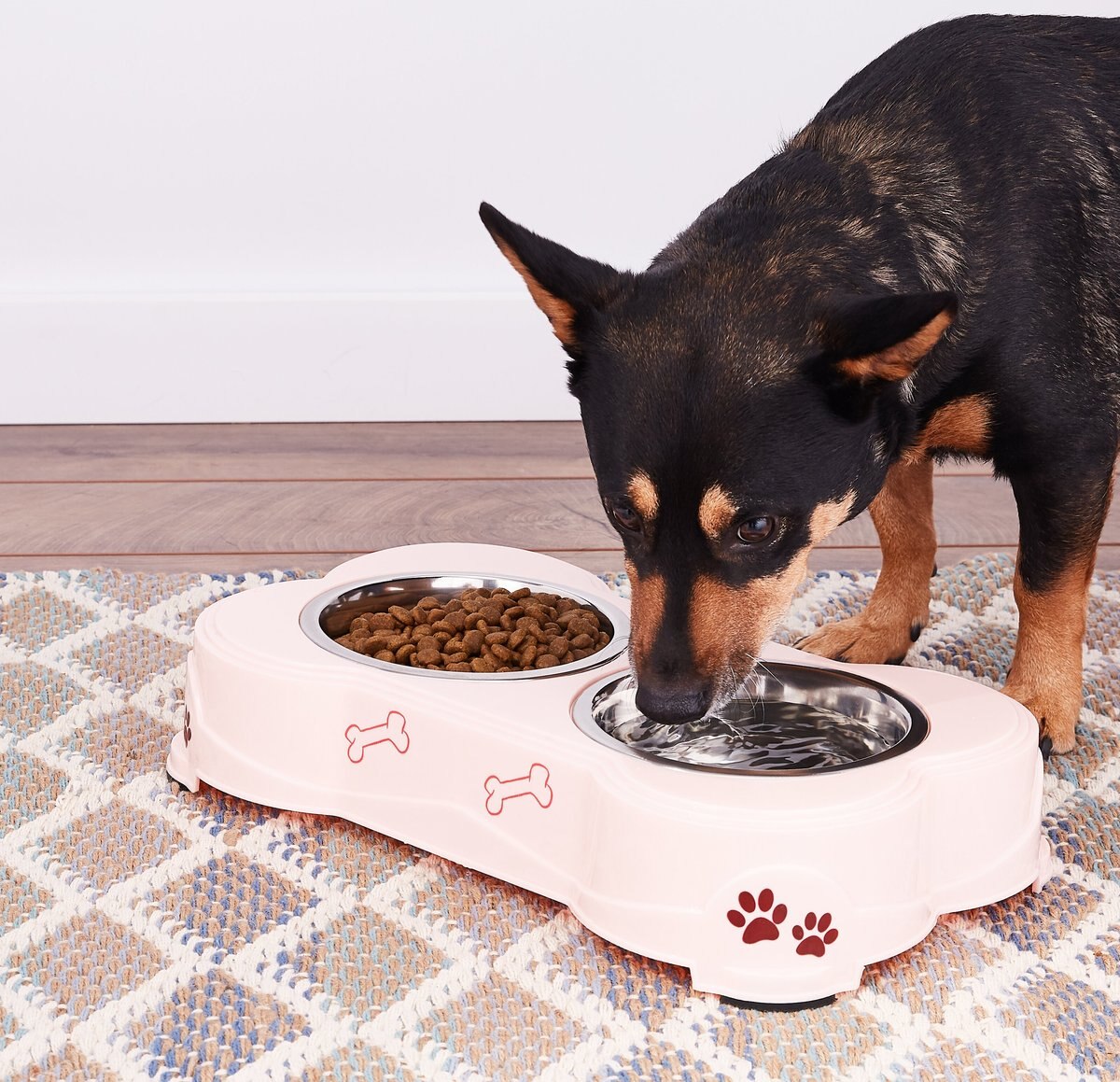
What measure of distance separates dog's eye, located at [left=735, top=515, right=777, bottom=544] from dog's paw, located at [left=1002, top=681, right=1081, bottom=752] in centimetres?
57

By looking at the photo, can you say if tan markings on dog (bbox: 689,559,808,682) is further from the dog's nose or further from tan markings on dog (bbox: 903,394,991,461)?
tan markings on dog (bbox: 903,394,991,461)

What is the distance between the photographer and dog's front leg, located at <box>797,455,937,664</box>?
201cm

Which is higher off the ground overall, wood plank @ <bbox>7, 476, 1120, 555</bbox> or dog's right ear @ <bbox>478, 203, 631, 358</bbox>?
dog's right ear @ <bbox>478, 203, 631, 358</bbox>

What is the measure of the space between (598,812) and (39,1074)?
0.56 meters

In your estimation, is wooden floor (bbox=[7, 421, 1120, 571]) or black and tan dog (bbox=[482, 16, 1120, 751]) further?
wooden floor (bbox=[7, 421, 1120, 571])

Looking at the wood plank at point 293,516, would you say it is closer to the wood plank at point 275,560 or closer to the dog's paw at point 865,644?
the wood plank at point 275,560

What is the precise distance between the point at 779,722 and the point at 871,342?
1.64 ft

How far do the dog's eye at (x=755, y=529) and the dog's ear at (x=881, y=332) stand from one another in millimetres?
167

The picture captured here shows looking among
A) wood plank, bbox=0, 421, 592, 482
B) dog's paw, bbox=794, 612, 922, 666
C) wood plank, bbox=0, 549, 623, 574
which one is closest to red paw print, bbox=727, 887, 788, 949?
dog's paw, bbox=794, 612, 922, 666

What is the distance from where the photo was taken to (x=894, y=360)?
1.39m

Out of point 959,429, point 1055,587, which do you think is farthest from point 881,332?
point 1055,587

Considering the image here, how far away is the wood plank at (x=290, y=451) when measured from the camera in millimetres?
3047

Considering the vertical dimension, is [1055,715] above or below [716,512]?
below

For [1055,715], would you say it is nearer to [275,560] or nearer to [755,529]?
[755,529]
